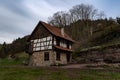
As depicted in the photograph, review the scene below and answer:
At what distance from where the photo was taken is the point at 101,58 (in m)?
47.9

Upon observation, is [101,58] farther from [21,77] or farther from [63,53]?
[21,77]

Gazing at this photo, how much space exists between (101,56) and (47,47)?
439 inches

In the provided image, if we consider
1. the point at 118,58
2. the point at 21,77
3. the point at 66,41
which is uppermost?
the point at 66,41

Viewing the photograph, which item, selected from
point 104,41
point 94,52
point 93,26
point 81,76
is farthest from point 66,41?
point 93,26

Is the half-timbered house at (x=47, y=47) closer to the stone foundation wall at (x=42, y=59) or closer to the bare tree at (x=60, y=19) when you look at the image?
the stone foundation wall at (x=42, y=59)

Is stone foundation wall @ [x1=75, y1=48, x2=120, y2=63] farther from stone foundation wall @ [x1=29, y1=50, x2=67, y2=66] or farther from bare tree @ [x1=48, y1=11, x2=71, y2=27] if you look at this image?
bare tree @ [x1=48, y1=11, x2=71, y2=27]

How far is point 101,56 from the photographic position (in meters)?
48.5

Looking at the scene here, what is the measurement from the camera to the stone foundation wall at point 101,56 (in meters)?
44.4

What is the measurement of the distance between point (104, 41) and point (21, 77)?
35657 millimetres

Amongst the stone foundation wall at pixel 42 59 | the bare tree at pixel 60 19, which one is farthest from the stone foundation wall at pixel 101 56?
the bare tree at pixel 60 19

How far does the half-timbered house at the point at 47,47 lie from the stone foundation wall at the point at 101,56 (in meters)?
4.01

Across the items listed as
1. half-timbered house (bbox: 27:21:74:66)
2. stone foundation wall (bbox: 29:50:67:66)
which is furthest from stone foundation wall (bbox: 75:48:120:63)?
half-timbered house (bbox: 27:21:74:66)

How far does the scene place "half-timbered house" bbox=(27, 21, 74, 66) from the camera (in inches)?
1858

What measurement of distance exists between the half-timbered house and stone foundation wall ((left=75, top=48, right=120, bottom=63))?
401 centimetres
